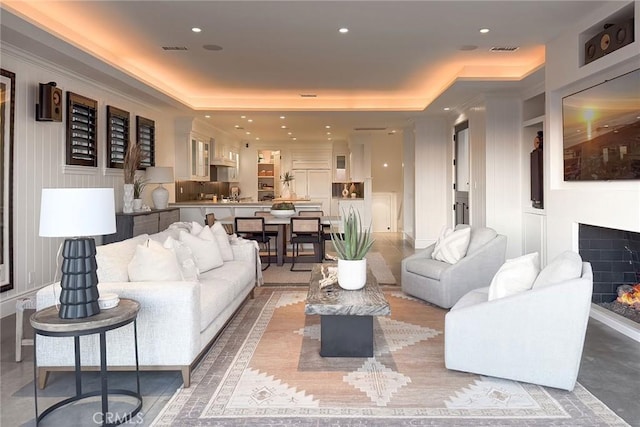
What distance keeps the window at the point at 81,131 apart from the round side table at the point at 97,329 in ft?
11.1

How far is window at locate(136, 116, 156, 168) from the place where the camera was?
7156 mm

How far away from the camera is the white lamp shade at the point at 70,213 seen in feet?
7.42

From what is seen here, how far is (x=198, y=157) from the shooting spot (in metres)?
9.38

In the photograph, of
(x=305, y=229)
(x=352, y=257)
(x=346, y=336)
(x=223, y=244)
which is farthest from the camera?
(x=305, y=229)

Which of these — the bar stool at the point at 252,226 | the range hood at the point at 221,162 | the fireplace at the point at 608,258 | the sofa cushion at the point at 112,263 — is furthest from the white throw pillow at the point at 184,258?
the range hood at the point at 221,162

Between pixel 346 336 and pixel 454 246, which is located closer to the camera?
pixel 346 336

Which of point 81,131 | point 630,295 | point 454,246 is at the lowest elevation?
point 630,295

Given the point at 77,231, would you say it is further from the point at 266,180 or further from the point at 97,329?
the point at 266,180

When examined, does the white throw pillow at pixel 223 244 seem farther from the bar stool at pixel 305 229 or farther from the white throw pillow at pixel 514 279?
the white throw pillow at pixel 514 279

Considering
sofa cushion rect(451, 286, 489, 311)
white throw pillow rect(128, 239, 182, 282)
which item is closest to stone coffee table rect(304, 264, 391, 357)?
sofa cushion rect(451, 286, 489, 311)

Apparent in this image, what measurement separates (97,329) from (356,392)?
150cm

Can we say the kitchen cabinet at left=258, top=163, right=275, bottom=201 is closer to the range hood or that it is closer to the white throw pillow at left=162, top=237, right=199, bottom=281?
the range hood

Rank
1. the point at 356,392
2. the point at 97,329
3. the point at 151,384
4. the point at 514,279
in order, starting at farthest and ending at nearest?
the point at 514,279, the point at 151,384, the point at 356,392, the point at 97,329

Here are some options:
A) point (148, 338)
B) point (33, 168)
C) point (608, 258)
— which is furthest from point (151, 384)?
point (608, 258)
